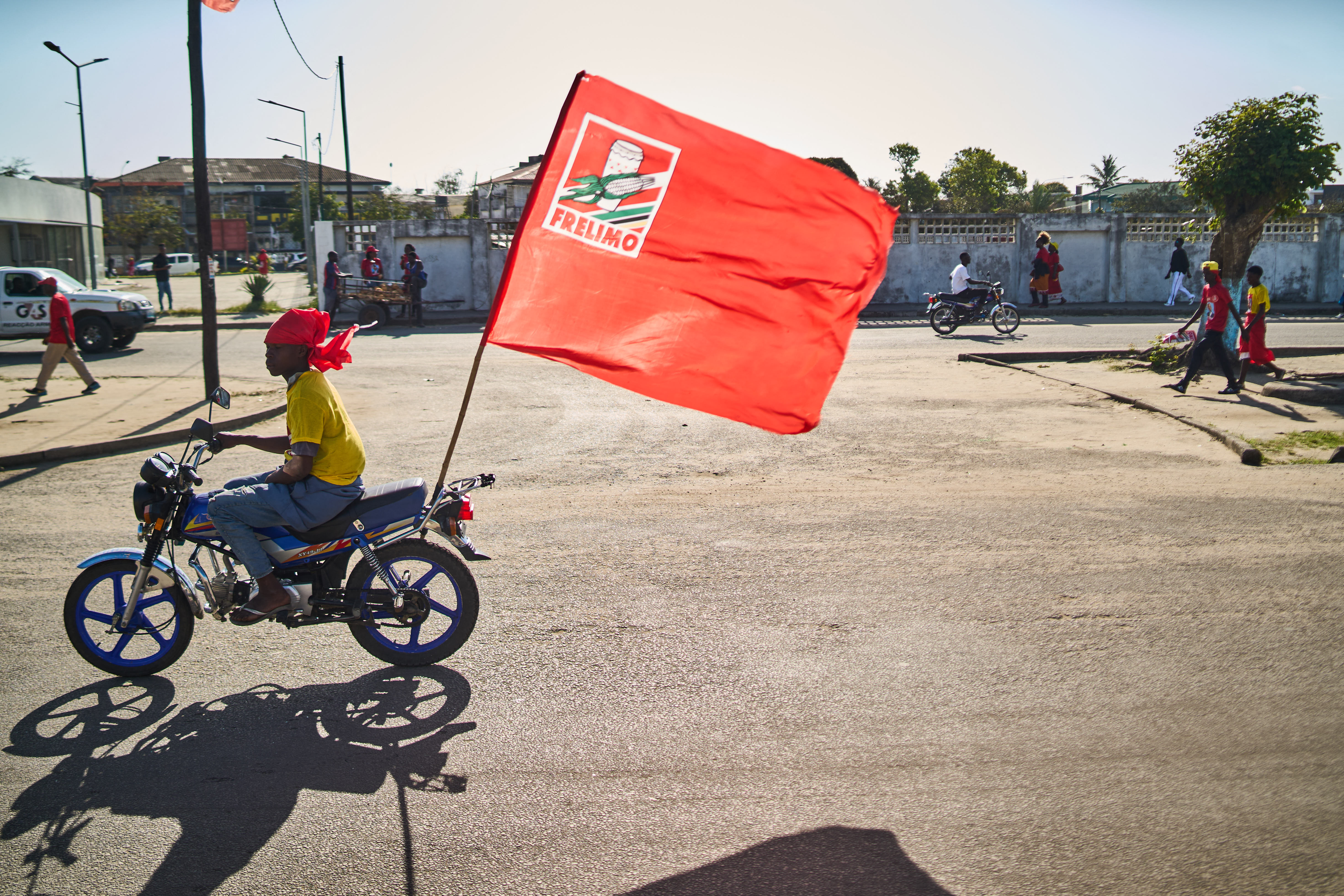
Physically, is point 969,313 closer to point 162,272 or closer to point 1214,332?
point 1214,332

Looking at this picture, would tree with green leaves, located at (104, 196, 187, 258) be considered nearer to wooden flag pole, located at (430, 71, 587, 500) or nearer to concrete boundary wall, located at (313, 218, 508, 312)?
concrete boundary wall, located at (313, 218, 508, 312)

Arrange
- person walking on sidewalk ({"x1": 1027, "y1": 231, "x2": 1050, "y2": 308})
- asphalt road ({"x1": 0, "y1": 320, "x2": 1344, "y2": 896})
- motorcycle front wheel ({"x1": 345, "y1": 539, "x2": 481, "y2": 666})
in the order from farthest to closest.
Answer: person walking on sidewalk ({"x1": 1027, "y1": 231, "x2": 1050, "y2": 308}), motorcycle front wheel ({"x1": 345, "y1": 539, "x2": 481, "y2": 666}), asphalt road ({"x1": 0, "y1": 320, "x2": 1344, "y2": 896})

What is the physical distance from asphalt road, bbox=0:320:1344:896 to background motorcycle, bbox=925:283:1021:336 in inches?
536

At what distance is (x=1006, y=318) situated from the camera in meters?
21.7

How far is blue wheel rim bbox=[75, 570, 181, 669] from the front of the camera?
15.5ft

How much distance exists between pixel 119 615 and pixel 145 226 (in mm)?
75890

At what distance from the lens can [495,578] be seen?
6.09 metres

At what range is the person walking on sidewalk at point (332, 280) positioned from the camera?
2377 centimetres

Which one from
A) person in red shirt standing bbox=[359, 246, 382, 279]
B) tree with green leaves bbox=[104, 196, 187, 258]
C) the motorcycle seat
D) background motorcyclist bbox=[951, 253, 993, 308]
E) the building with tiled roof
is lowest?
the motorcycle seat

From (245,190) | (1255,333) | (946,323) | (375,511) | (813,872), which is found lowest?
(813,872)

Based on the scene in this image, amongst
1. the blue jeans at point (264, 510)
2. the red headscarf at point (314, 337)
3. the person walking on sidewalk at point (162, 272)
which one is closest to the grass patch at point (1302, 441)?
the red headscarf at point (314, 337)

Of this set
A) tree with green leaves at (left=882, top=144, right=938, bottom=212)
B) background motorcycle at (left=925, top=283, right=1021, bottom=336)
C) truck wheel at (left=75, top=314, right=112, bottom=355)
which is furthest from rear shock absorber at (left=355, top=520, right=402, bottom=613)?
tree with green leaves at (left=882, top=144, right=938, bottom=212)

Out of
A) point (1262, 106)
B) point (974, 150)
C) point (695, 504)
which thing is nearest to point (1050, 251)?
point (1262, 106)

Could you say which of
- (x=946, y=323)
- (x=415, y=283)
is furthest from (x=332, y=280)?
(x=946, y=323)
